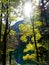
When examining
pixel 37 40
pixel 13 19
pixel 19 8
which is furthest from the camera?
pixel 37 40

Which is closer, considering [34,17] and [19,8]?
[19,8]

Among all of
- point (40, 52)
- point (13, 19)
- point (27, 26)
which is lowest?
point (40, 52)

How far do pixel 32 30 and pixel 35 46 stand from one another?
1.18 metres

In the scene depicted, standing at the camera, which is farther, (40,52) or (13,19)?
(40,52)

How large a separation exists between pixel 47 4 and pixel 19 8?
5.20 metres

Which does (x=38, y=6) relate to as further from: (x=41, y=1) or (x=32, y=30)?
(x=32, y=30)

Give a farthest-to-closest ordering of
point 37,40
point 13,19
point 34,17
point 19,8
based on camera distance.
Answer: point 37,40
point 34,17
point 19,8
point 13,19

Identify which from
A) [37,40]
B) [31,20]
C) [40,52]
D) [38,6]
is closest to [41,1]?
[38,6]

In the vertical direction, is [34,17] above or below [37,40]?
above

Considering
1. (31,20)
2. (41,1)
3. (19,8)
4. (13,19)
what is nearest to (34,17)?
(31,20)

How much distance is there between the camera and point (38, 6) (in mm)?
15539

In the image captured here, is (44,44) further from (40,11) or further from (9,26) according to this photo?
(9,26)

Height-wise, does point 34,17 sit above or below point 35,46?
above

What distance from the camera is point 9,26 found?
1222 centimetres
